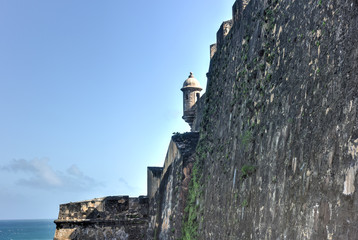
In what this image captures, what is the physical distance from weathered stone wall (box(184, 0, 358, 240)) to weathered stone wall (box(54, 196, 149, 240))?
4.53 meters

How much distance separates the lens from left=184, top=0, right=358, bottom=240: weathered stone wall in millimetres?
4371

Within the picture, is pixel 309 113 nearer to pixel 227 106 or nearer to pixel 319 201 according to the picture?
pixel 319 201

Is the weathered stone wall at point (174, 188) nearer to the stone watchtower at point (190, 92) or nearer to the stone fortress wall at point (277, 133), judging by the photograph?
the stone fortress wall at point (277, 133)

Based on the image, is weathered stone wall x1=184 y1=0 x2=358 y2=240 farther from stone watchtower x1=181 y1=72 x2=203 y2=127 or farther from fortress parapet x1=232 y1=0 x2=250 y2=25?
stone watchtower x1=181 y1=72 x2=203 y2=127

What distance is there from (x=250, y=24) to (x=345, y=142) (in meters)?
4.47

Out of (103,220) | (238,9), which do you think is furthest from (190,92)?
(238,9)

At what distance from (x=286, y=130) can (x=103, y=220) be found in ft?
29.8

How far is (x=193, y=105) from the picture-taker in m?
28.2

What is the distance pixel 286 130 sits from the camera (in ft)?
18.7

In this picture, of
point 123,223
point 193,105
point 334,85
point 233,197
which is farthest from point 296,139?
point 193,105

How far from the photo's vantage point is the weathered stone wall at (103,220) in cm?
1368

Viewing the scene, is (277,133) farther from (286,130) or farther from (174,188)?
(174,188)

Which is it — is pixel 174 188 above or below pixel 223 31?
below

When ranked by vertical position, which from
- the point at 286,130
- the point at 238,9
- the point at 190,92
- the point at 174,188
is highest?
the point at 190,92
